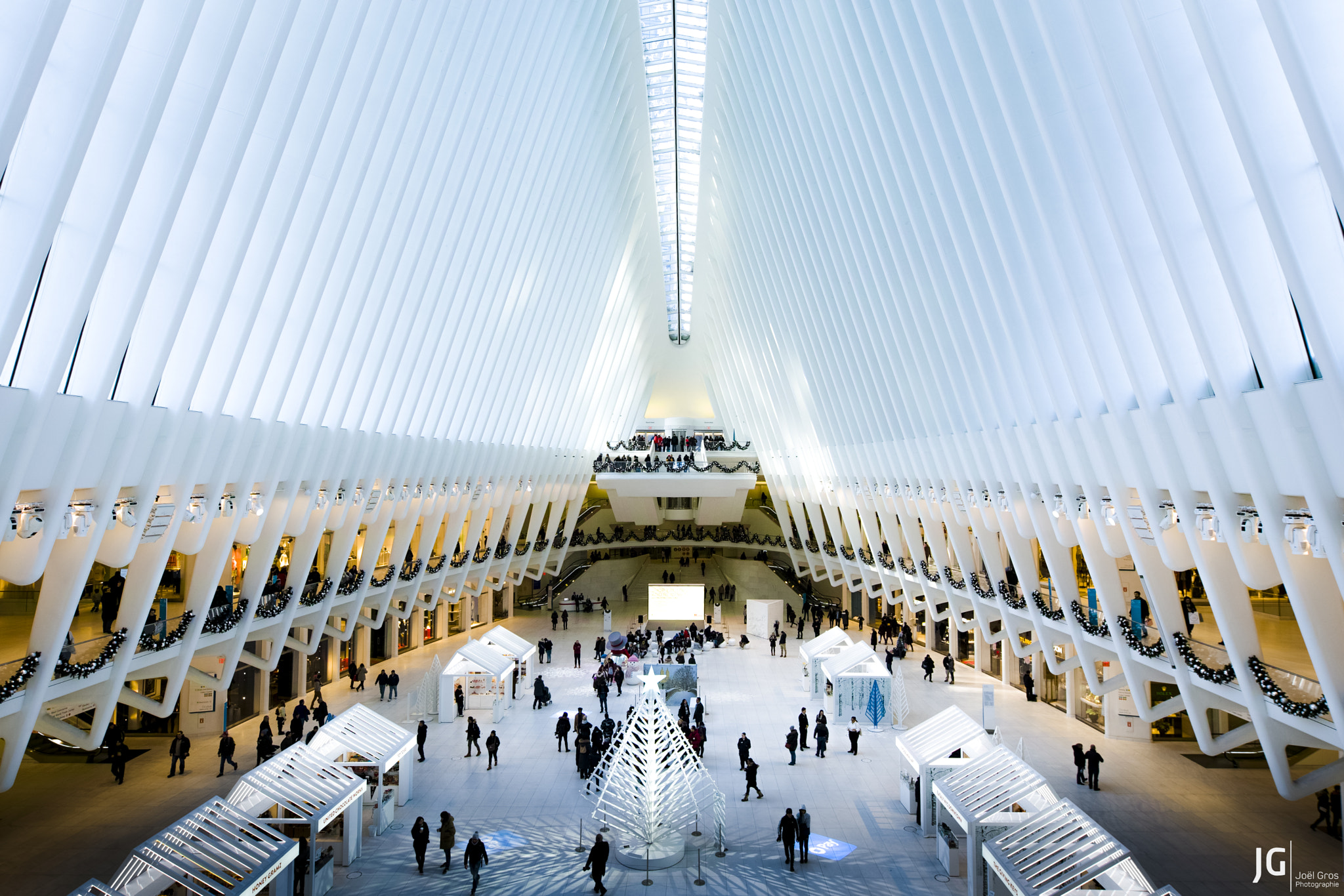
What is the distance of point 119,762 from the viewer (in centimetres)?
1698

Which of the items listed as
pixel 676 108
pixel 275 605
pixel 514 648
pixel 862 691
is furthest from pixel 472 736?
pixel 676 108

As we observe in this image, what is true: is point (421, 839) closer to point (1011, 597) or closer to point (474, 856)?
point (474, 856)

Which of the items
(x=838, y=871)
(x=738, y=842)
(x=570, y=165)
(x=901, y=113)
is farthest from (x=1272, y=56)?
(x=570, y=165)

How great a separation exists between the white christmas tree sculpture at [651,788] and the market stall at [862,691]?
26.5ft

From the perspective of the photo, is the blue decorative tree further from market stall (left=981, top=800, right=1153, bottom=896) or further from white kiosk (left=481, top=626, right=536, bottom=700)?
white kiosk (left=481, top=626, right=536, bottom=700)

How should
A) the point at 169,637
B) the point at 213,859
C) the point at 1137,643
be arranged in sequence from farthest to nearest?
the point at 169,637 < the point at 1137,643 < the point at 213,859

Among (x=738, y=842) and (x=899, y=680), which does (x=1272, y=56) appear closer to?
(x=738, y=842)

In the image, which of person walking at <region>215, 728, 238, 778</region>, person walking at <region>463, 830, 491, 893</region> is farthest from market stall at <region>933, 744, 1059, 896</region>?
person walking at <region>215, 728, 238, 778</region>

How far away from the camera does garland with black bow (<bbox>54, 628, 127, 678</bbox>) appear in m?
12.6

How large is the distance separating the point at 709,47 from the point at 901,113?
36.9ft

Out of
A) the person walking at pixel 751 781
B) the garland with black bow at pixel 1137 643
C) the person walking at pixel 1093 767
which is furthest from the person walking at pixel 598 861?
the person walking at pixel 1093 767

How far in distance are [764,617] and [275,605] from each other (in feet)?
66.1

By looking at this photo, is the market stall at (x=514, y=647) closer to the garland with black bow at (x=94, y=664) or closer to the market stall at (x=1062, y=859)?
the garland with black bow at (x=94, y=664)

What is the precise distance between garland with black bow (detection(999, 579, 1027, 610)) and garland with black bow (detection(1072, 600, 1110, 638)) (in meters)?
3.65
